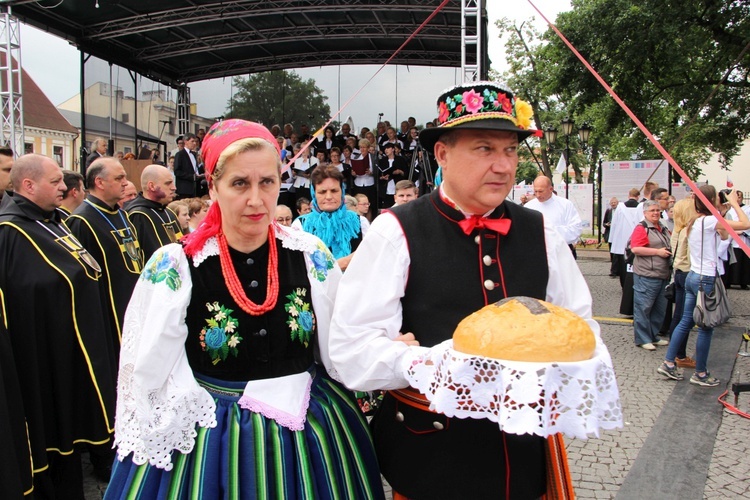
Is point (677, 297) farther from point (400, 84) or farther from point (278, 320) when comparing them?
point (400, 84)

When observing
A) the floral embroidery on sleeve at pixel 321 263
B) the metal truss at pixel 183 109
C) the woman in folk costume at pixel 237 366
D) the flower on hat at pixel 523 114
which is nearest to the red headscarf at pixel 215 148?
the woman in folk costume at pixel 237 366

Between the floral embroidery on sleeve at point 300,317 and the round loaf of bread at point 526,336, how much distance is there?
703 mm

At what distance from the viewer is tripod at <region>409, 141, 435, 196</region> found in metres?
10.8

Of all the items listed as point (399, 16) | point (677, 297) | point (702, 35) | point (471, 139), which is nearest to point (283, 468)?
point (471, 139)

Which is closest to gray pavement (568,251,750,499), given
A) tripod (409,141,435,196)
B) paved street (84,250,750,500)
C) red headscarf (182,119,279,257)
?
paved street (84,250,750,500)

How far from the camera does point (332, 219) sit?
4371mm

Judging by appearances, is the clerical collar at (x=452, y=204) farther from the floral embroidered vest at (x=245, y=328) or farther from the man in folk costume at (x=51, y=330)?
the man in folk costume at (x=51, y=330)

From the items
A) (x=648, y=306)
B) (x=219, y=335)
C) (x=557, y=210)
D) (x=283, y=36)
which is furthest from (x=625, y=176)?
(x=219, y=335)

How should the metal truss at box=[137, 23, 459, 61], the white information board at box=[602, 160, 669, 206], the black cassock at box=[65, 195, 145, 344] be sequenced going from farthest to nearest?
the white information board at box=[602, 160, 669, 206]
the metal truss at box=[137, 23, 459, 61]
the black cassock at box=[65, 195, 145, 344]

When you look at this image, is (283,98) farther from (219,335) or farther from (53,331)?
(219,335)

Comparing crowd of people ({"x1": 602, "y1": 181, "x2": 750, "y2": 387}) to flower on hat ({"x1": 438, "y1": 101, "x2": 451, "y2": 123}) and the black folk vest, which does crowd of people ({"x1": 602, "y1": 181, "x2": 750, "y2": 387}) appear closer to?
the black folk vest

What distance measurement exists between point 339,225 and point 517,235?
265 cm

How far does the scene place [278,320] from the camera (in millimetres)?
1965

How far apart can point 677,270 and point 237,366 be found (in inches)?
230
